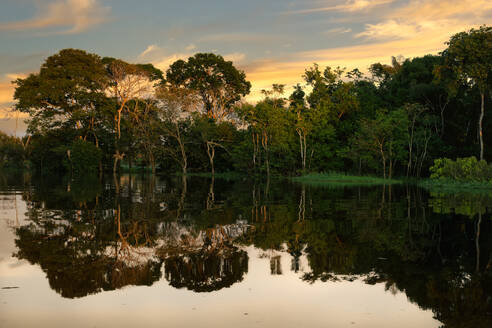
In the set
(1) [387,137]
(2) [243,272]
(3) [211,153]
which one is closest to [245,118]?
(3) [211,153]

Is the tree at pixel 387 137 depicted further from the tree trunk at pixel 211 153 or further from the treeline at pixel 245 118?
the tree trunk at pixel 211 153

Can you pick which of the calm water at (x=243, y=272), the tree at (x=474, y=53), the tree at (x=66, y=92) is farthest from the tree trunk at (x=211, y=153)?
the calm water at (x=243, y=272)

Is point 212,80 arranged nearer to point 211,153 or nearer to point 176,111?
point 176,111

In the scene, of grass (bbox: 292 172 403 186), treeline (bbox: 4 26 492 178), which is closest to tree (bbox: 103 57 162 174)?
treeline (bbox: 4 26 492 178)

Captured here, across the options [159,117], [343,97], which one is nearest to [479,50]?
[343,97]

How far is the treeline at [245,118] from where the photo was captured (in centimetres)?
4491

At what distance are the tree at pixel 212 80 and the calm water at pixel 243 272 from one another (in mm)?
48728

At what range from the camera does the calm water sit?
568 centimetres

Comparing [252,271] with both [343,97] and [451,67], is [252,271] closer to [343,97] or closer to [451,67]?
[451,67]

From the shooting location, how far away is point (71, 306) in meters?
5.94

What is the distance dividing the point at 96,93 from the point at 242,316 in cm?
5567

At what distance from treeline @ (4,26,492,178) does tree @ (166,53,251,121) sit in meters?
0.16

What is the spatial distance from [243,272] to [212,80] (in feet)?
180

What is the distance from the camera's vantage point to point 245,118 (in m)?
51.6
